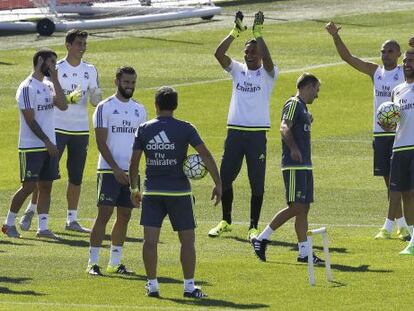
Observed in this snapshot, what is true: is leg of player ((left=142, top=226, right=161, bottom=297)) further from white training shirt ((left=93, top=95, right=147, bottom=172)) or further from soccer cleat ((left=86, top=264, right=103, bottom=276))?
white training shirt ((left=93, top=95, right=147, bottom=172))

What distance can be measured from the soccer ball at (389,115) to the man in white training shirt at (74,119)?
12.9 ft

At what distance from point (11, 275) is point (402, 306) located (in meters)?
4.56

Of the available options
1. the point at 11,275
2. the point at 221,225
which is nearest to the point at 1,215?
the point at 221,225

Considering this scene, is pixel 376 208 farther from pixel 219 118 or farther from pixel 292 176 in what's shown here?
pixel 219 118

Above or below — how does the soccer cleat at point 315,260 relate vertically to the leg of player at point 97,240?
below

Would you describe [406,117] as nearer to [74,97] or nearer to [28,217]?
[74,97]

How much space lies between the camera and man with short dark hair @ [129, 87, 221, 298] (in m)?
16.7

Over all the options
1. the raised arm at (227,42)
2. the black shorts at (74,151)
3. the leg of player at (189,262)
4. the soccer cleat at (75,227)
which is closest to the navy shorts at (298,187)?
the leg of player at (189,262)

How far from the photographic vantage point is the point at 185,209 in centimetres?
1684

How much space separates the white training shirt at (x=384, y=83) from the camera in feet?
70.2

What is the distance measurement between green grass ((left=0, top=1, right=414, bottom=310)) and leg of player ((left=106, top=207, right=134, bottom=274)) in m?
0.30

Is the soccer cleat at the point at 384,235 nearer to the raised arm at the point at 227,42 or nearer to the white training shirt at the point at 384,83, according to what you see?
the white training shirt at the point at 384,83

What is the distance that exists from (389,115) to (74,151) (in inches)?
176

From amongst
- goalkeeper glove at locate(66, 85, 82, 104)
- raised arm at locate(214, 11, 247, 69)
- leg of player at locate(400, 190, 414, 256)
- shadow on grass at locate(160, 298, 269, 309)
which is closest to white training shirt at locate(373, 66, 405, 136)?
leg of player at locate(400, 190, 414, 256)
